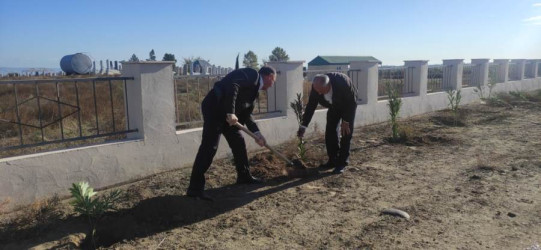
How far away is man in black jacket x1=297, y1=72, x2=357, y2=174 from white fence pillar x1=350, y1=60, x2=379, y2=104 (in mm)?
3951

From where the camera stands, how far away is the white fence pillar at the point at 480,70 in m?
15.6

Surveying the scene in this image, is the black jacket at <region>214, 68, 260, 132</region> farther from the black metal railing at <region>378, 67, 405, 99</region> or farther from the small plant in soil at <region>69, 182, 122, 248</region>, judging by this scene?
the black metal railing at <region>378, 67, 405, 99</region>

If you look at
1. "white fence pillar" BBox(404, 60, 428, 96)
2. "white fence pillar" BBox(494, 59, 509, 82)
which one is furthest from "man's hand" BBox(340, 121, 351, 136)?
"white fence pillar" BBox(494, 59, 509, 82)

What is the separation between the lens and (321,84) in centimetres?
549

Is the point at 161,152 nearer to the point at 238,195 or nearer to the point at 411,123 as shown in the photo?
the point at 238,195

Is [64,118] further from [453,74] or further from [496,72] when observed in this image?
[496,72]

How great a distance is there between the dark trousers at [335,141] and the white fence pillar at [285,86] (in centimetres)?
187

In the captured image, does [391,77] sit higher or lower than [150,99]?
higher

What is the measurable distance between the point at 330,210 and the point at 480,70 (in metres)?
13.6

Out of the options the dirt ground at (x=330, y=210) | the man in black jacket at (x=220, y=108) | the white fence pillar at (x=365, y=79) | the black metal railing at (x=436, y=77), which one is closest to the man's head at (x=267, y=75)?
the man in black jacket at (x=220, y=108)

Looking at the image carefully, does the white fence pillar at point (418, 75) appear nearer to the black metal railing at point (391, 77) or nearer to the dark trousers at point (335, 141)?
the black metal railing at point (391, 77)

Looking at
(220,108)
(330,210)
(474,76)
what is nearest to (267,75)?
(220,108)

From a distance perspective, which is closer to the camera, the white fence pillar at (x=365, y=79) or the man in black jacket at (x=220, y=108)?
the man in black jacket at (x=220, y=108)

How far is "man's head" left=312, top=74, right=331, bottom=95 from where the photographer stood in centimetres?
548
